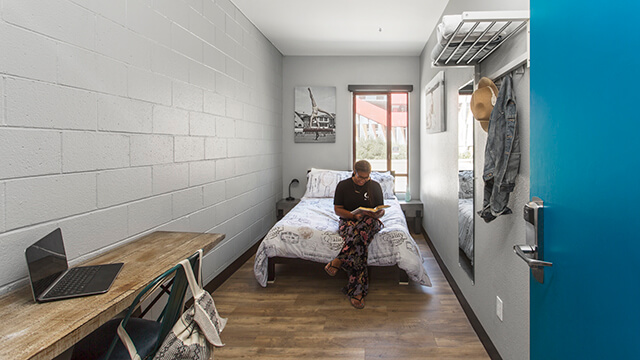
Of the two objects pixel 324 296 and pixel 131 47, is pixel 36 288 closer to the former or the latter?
pixel 131 47

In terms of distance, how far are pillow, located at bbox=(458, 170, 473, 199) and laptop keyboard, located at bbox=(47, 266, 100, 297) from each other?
2281mm

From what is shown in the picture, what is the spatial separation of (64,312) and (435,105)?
142 inches

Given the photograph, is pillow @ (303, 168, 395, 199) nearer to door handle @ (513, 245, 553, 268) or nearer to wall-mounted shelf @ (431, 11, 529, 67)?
wall-mounted shelf @ (431, 11, 529, 67)

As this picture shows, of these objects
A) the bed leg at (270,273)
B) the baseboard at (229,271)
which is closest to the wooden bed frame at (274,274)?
the bed leg at (270,273)

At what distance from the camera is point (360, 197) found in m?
3.19

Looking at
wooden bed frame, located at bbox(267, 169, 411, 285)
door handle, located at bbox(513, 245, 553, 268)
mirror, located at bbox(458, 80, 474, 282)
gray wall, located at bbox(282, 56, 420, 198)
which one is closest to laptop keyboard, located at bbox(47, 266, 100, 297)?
door handle, located at bbox(513, 245, 553, 268)

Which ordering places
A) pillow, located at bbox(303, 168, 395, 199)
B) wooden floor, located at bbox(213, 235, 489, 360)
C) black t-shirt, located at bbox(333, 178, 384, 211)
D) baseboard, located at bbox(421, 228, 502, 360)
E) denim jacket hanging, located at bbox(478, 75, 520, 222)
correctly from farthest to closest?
pillow, located at bbox(303, 168, 395, 199) < black t-shirt, located at bbox(333, 178, 384, 211) < wooden floor, located at bbox(213, 235, 489, 360) < baseboard, located at bbox(421, 228, 502, 360) < denim jacket hanging, located at bbox(478, 75, 520, 222)

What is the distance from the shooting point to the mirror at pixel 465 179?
8.48 ft

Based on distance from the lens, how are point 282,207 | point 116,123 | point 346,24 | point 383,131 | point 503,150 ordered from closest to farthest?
point 503,150, point 116,123, point 346,24, point 282,207, point 383,131

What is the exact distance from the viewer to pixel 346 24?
4004 mm

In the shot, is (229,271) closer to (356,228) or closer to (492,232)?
(356,228)

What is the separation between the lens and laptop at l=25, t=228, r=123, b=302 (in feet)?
3.96

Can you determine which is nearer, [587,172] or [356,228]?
[587,172]

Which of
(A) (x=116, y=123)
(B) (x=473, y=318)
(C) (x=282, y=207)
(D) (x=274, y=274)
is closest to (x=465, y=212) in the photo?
(B) (x=473, y=318)
